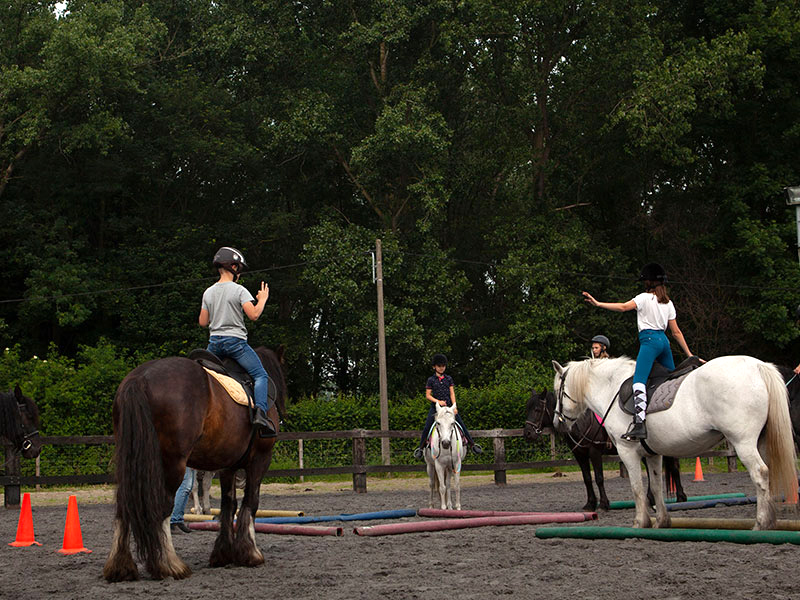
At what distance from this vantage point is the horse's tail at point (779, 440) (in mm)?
9547

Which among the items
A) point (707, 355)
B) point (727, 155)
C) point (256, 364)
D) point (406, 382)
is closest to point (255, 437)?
point (256, 364)

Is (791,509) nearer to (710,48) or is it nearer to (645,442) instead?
(645,442)

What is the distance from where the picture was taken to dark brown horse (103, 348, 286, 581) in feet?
25.1

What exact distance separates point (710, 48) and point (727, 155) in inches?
218

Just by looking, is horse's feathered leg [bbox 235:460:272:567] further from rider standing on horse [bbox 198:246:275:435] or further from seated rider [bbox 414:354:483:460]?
seated rider [bbox 414:354:483:460]

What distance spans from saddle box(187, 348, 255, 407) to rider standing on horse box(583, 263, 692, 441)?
3.86m

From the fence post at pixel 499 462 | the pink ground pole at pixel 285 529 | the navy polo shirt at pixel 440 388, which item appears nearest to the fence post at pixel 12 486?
the pink ground pole at pixel 285 529

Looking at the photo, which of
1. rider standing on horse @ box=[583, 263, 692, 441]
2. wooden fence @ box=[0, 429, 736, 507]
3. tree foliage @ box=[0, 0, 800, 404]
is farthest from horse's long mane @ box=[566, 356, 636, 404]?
tree foliage @ box=[0, 0, 800, 404]

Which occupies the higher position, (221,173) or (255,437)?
(221,173)

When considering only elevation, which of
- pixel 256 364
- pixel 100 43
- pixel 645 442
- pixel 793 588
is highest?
pixel 100 43

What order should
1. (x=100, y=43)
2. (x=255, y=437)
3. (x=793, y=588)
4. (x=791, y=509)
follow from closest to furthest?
(x=793, y=588) < (x=255, y=437) < (x=791, y=509) < (x=100, y=43)

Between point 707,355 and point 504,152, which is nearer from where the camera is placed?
point 707,355

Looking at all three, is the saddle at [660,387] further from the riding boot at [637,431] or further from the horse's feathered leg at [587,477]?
the horse's feathered leg at [587,477]

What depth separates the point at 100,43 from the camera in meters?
34.1
